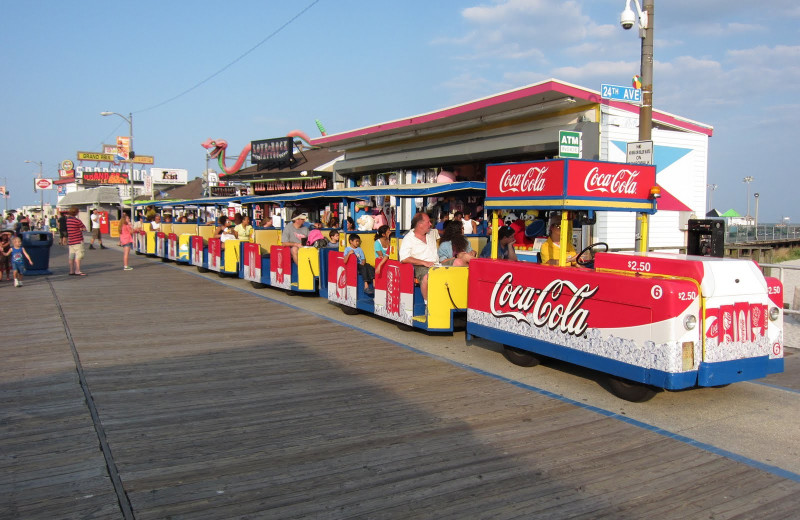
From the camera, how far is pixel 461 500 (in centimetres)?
385

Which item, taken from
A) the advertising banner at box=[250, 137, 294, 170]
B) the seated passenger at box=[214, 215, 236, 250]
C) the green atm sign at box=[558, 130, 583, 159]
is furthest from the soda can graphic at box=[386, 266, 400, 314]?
Result: the advertising banner at box=[250, 137, 294, 170]

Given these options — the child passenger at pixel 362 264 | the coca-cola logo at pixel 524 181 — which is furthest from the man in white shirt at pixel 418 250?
the coca-cola logo at pixel 524 181

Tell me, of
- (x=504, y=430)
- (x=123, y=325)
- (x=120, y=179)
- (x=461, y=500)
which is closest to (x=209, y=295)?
(x=123, y=325)

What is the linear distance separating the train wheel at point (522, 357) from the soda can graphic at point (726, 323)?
2326mm

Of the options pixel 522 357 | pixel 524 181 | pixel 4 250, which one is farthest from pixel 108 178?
pixel 522 357

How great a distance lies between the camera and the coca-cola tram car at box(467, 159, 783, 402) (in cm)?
536

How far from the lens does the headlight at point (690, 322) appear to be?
17.3 ft

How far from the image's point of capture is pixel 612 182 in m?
7.09

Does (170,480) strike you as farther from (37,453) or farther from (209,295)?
(209,295)

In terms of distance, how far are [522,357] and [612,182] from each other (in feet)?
7.71

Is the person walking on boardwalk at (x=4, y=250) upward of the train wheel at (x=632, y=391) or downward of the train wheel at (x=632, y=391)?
upward

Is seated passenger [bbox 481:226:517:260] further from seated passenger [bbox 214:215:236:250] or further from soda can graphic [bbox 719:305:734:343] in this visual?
seated passenger [bbox 214:215:236:250]

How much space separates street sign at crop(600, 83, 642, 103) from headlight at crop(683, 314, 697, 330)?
19.6 ft

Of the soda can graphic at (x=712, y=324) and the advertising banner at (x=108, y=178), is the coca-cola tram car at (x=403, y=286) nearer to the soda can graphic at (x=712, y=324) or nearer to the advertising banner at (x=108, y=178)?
the soda can graphic at (x=712, y=324)
